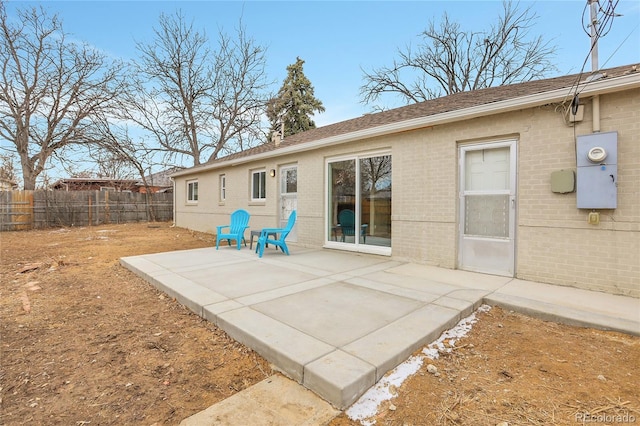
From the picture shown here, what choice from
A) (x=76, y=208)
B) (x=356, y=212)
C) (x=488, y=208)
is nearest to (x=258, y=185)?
(x=356, y=212)

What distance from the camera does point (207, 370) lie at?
2.33 metres

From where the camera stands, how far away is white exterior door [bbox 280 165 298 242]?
8.12 meters

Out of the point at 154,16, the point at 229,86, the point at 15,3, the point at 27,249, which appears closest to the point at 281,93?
the point at 229,86

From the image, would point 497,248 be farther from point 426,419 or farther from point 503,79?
point 503,79

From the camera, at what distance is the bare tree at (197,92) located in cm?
1784

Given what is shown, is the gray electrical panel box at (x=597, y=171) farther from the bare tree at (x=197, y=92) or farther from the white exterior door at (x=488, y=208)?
the bare tree at (x=197, y=92)

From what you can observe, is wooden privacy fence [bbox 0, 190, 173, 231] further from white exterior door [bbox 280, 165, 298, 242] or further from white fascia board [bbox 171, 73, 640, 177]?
white fascia board [bbox 171, 73, 640, 177]

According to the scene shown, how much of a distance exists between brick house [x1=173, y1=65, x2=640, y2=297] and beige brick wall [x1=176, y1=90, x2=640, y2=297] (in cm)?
1

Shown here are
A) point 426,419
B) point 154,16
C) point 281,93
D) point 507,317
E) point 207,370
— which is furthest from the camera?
point 281,93

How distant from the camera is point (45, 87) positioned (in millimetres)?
15273

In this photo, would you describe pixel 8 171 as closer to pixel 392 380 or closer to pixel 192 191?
pixel 192 191

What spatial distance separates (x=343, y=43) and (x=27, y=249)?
39.7 feet

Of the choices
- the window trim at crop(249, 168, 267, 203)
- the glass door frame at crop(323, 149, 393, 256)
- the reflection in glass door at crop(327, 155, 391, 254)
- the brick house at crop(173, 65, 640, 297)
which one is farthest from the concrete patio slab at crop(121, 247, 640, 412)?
the window trim at crop(249, 168, 267, 203)

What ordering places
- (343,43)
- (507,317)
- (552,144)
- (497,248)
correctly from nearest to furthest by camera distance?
(507,317) < (552,144) < (497,248) < (343,43)
